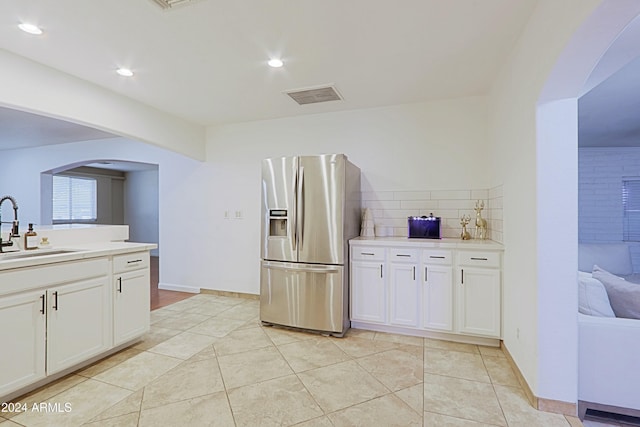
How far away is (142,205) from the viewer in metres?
8.91

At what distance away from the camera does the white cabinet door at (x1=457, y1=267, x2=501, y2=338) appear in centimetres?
278

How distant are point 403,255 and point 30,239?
3.28 meters

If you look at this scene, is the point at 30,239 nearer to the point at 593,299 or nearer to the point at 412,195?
the point at 412,195

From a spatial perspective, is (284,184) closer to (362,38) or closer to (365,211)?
(365,211)

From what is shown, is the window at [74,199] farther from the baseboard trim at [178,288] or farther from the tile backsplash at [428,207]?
the tile backsplash at [428,207]

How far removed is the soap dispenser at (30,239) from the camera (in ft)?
8.38

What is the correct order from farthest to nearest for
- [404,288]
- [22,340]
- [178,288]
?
[178,288]
[404,288]
[22,340]

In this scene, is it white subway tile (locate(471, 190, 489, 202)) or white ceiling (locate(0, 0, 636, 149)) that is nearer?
white ceiling (locate(0, 0, 636, 149))

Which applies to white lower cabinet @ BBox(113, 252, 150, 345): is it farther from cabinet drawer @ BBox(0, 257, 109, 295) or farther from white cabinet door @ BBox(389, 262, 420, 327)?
white cabinet door @ BBox(389, 262, 420, 327)

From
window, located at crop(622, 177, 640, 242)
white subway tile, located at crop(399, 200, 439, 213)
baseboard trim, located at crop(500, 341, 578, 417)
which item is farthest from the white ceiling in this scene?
window, located at crop(622, 177, 640, 242)

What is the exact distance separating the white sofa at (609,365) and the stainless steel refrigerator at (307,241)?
186cm

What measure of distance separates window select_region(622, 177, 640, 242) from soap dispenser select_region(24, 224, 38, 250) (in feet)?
25.4

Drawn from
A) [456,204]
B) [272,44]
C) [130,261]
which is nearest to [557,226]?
[456,204]

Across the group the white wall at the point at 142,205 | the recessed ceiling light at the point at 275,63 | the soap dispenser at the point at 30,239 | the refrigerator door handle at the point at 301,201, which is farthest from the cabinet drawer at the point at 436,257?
the white wall at the point at 142,205
